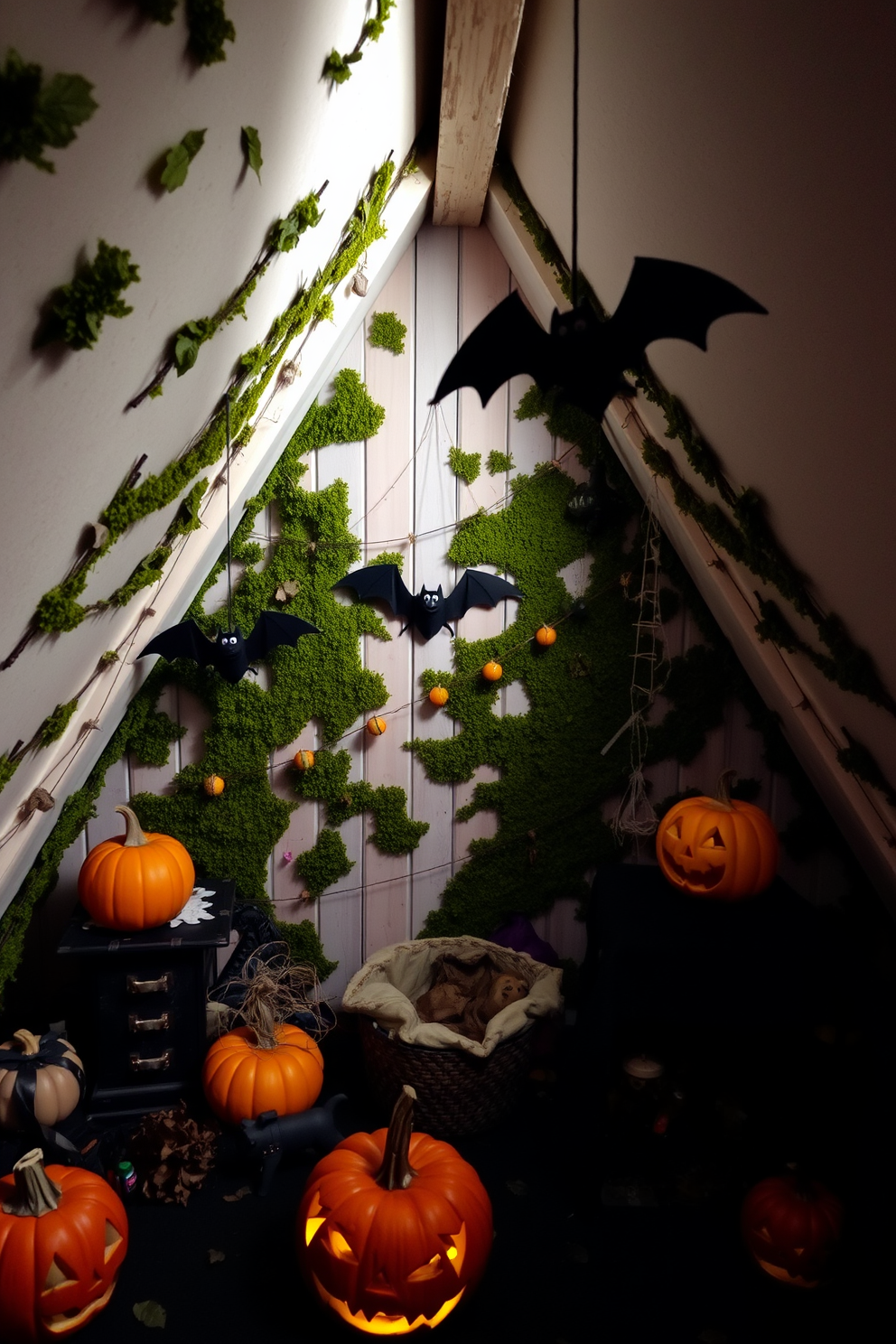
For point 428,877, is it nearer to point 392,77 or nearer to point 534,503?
point 534,503

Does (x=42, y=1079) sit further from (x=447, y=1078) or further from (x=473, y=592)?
(x=473, y=592)

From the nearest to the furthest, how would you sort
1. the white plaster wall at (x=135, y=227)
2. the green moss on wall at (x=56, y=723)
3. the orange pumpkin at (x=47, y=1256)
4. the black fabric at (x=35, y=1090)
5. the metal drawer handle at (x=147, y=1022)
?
the white plaster wall at (x=135, y=227)
the orange pumpkin at (x=47, y=1256)
the green moss on wall at (x=56, y=723)
the black fabric at (x=35, y=1090)
the metal drawer handle at (x=147, y=1022)

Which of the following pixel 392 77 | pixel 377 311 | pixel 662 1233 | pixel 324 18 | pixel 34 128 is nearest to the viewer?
pixel 34 128

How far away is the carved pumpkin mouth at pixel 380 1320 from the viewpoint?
177 cm

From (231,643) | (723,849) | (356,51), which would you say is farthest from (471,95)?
(723,849)

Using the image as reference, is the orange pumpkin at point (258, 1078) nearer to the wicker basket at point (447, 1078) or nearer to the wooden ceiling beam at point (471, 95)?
the wicker basket at point (447, 1078)

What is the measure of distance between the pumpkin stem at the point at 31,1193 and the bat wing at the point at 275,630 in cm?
132

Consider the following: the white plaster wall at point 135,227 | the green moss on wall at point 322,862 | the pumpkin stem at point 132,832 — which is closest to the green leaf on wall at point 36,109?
the white plaster wall at point 135,227

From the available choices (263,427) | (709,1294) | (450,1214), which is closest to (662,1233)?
(709,1294)

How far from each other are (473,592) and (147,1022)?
1.41 meters

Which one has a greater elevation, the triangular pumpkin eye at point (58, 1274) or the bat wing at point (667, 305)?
the bat wing at point (667, 305)

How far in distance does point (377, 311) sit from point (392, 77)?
0.96 metres

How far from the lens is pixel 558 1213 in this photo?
2152 mm

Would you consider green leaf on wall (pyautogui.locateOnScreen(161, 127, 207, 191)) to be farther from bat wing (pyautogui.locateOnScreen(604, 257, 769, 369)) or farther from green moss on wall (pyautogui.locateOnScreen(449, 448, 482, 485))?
green moss on wall (pyautogui.locateOnScreen(449, 448, 482, 485))
